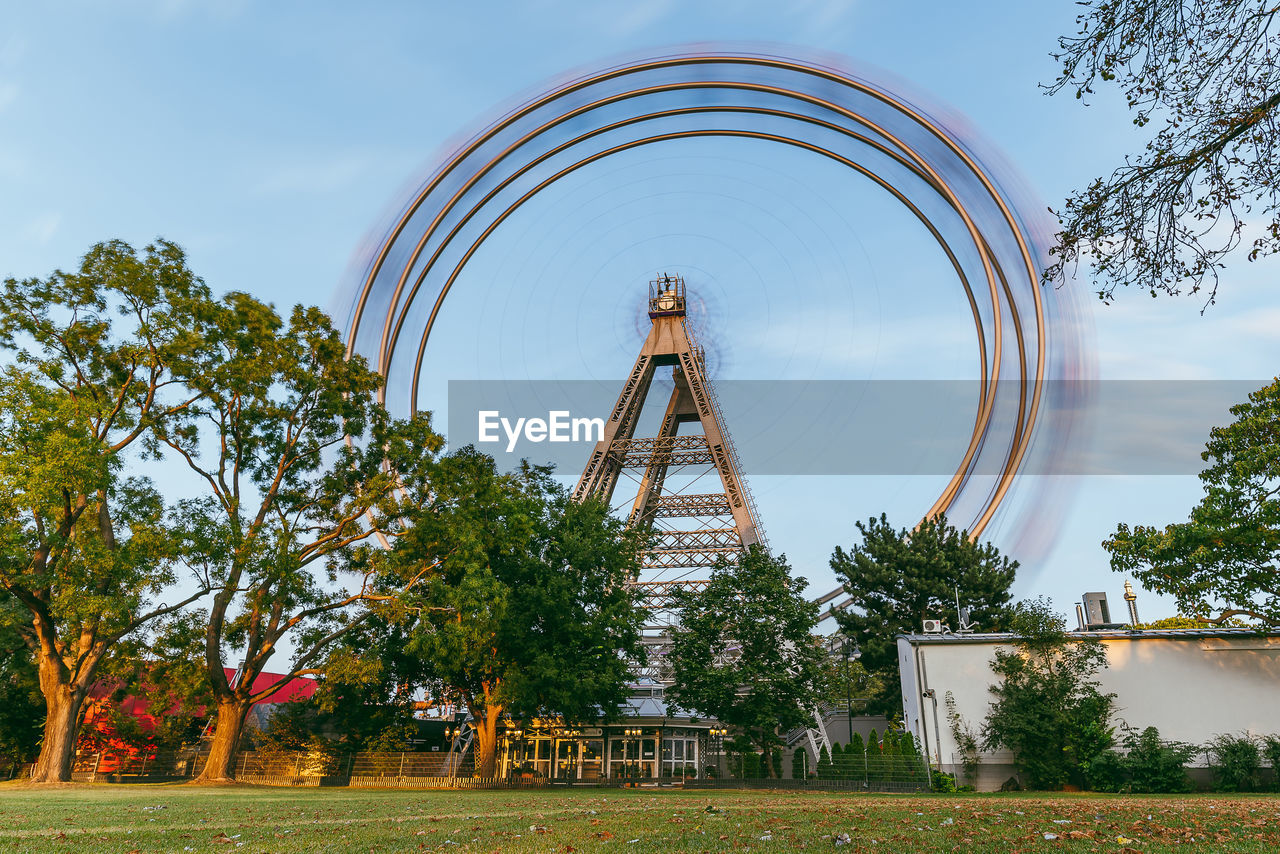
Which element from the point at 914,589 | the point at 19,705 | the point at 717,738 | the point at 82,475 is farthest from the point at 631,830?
the point at 19,705

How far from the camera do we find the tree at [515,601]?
22203 mm

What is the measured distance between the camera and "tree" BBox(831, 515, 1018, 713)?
108ft

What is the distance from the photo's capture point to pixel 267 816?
29.3 feet

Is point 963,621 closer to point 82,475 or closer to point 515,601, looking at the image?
point 515,601

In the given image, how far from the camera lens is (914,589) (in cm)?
3325

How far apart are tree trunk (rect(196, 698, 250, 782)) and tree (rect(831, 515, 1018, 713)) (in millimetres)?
22841

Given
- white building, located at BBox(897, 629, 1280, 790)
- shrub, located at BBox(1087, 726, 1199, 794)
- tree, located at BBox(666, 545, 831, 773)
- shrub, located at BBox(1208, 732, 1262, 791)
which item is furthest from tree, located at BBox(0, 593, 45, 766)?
shrub, located at BBox(1208, 732, 1262, 791)

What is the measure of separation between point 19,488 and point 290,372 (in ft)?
22.4

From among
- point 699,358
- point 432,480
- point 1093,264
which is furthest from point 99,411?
point 699,358

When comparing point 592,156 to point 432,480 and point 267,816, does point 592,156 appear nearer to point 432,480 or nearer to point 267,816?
point 432,480

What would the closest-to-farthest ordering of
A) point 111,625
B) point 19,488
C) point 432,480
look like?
point 19,488 < point 111,625 < point 432,480

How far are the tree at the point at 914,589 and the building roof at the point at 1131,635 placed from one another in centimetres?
941

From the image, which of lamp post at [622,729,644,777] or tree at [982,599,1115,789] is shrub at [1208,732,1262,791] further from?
lamp post at [622,729,644,777]

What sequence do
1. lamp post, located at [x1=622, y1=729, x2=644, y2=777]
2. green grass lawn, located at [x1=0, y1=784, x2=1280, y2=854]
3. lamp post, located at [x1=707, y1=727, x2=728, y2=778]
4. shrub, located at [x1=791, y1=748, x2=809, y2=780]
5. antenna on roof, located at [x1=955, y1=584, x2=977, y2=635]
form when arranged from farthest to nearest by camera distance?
lamp post, located at [x1=707, y1=727, x2=728, y2=778], lamp post, located at [x1=622, y1=729, x2=644, y2=777], shrub, located at [x1=791, y1=748, x2=809, y2=780], antenna on roof, located at [x1=955, y1=584, x2=977, y2=635], green grass lawn, located at [x1=0, y1=784, x2=1280, y2=854]
